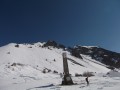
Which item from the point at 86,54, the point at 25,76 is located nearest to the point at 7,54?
the point at 25,76

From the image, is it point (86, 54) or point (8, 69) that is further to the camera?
point (86, 54)

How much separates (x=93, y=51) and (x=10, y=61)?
477ft

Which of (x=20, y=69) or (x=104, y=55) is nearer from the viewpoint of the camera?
(x=20, y=69)

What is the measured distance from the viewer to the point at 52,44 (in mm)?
152500

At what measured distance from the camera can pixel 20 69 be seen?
5444 cm

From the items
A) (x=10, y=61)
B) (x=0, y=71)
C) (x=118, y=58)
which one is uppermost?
(x=118, y=58)

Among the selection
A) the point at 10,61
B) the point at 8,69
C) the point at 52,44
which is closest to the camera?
the point at 8,69

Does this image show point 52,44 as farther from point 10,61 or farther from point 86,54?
point 10,61

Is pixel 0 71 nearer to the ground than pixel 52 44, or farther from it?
nearer to the ground

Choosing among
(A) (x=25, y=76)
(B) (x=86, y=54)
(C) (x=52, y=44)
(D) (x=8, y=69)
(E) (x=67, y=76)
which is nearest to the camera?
(E) (x=67, y=76)

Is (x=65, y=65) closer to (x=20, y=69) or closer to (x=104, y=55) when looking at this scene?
(x=20, y=69)

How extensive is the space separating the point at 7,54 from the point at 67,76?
36853 millimetres

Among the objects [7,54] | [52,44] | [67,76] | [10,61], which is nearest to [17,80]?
[67,76]

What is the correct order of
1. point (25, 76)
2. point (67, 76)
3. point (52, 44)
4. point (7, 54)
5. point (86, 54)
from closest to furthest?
point (67, 76)
point (25, 76)
point (7, 54)
point (52, 44)
point (86, 54)
